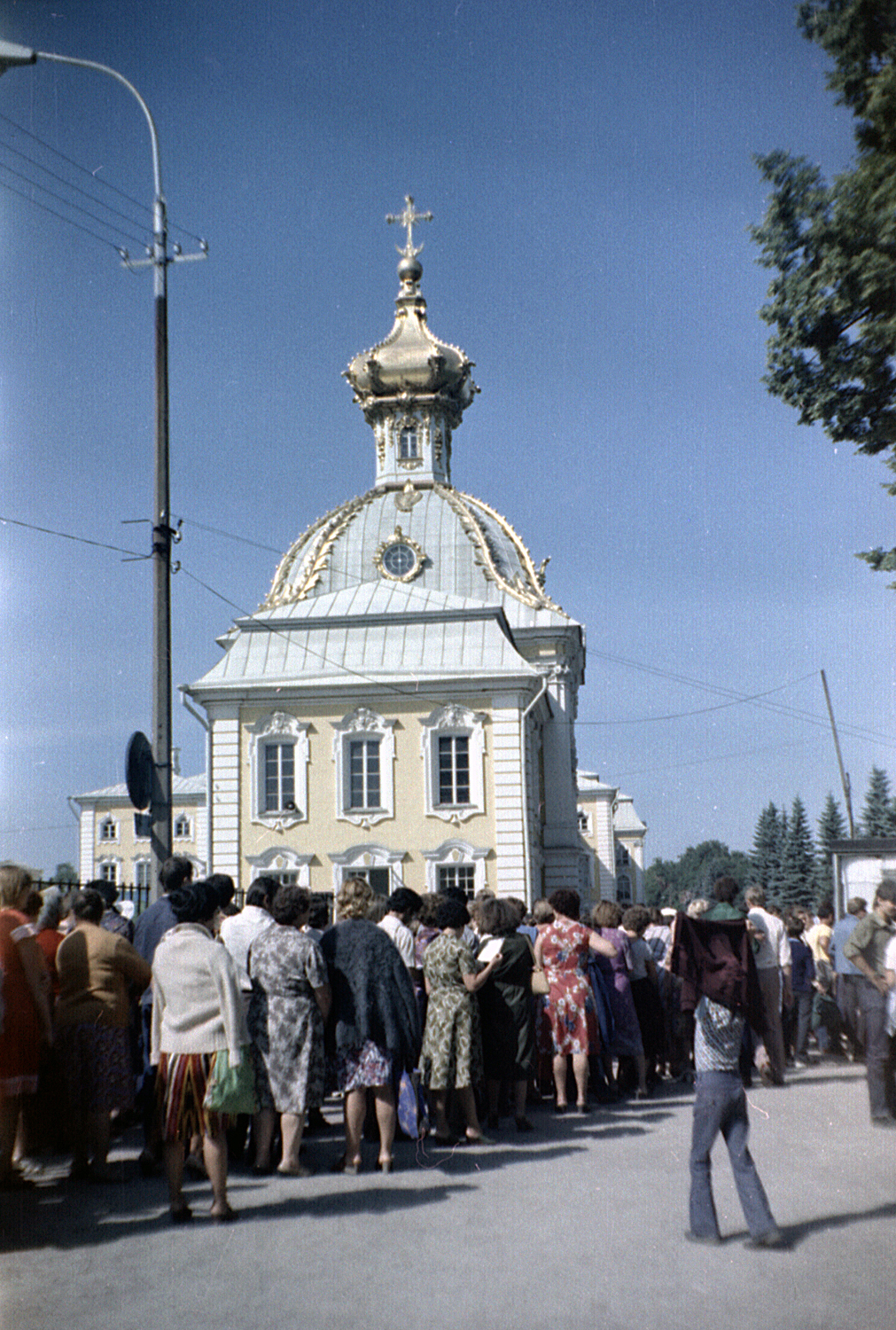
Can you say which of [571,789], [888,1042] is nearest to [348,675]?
[571,789]

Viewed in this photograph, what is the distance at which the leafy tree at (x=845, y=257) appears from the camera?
678cm

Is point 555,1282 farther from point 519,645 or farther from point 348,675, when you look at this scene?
point 519,645

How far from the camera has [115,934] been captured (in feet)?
27.0

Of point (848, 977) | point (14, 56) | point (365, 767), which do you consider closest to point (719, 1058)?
point (14, 56)

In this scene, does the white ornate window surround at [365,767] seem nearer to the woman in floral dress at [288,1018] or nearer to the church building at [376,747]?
the church building at [376,747]

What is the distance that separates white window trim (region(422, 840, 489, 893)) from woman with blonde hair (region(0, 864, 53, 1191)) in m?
20.9

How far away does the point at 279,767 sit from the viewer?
28.8 meters

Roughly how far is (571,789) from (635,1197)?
119ft

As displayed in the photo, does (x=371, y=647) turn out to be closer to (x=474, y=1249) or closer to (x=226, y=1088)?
(x=226, y=1088)

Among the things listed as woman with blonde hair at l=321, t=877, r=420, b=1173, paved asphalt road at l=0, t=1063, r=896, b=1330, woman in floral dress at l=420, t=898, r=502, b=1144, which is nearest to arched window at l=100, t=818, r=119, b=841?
paved asphalt road at l=0, t=1063, r=896, b=1330

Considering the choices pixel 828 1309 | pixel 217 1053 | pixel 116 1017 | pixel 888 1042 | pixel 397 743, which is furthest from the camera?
pixel 397 743

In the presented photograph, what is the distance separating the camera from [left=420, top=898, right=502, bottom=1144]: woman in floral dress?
30.8ft

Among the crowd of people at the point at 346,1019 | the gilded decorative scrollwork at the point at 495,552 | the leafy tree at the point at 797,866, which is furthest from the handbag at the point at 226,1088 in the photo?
the gilded decorative scrollwork at the point at 495,552

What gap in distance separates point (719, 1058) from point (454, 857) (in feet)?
72.3
